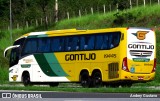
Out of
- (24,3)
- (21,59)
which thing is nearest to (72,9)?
(24,3)

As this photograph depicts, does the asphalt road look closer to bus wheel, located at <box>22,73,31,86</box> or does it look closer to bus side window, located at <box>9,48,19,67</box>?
bus wheel, located at <box>22,73,31,86</box>

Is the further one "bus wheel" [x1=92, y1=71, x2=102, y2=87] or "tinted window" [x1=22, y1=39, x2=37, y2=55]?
"tinted window" [x1=22, y1=39, x2=37, y2=55]

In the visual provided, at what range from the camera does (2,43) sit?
63.3 meters

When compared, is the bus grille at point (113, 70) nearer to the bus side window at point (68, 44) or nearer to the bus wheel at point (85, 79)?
the bus wheel at point (85, 79)

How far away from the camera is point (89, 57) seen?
31.1m

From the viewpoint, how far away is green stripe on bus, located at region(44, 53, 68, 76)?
33.3 meters

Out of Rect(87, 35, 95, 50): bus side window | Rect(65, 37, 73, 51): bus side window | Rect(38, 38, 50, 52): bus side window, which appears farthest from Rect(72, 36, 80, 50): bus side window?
Rect(38, 38, 50, 52): bus side window

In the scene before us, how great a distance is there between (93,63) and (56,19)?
37.8 metres

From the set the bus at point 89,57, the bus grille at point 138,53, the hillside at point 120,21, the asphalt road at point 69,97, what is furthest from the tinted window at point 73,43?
the asphalt road at point 69,97

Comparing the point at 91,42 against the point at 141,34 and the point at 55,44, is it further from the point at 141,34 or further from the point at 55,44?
the point at 55,44

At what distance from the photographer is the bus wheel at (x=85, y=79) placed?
101ft

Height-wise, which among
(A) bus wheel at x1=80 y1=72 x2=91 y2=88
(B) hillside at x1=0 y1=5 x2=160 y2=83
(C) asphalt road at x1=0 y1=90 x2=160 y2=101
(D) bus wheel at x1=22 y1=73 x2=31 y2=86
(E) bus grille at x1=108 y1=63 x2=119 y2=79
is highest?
(B) hillside at x1=0 y1=5 x2=160 y2=83

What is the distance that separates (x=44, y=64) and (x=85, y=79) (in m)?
3.89

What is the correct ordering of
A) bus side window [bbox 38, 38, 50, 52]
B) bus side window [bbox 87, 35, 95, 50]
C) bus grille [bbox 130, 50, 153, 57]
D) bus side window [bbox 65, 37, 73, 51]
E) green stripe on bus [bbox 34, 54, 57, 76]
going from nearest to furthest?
1. bus grille [bbox 130, 50, 153, 57]
2. bus side window [bbox 87, 35, 95, 50]
3. bus side window [bbox 65, 37, 73, 51]
4. bus side window [bbox 38, 38, 50, 52]
5. green stripe on bus [bbox 34, 54, 57, 76]
